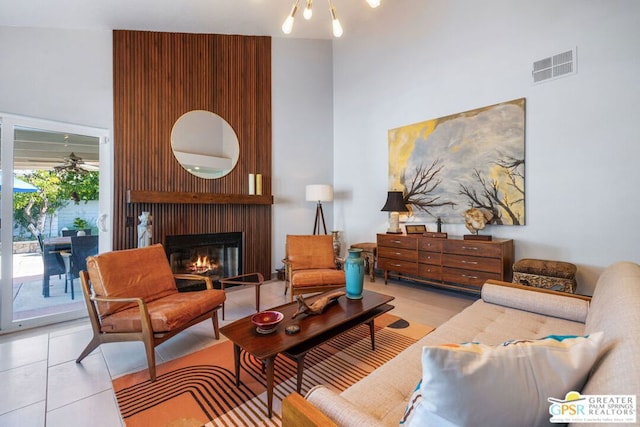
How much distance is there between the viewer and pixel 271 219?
476cm

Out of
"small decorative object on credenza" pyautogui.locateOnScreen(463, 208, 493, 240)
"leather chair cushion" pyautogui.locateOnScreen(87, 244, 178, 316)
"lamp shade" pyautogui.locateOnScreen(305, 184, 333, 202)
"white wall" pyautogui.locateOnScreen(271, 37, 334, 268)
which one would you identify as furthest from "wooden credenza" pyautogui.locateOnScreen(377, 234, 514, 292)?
"leather chair cushion" pyautogui.locateOnScreen(87, 244, 178, 316)

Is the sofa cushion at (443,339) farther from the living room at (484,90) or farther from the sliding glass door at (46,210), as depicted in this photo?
the sliding glass door at (46,210)

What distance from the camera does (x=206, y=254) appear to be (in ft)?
13.8

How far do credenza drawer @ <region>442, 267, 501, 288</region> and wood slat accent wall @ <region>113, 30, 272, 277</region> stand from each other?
2.76m

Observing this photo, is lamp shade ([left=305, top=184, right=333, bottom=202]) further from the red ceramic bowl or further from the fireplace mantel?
the red ceramic bowl

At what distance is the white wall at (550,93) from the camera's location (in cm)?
286

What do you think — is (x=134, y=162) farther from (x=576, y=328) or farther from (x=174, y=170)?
(x=576, y=328)

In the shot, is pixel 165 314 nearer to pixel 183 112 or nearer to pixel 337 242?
pixel 183 112

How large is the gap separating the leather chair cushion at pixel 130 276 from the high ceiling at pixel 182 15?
2.58 m

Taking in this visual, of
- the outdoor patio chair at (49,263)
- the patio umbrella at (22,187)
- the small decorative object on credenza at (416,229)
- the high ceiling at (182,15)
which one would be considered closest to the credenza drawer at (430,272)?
the small decorative object on credenza at (416,229)

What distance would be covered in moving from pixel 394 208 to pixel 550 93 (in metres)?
2.27

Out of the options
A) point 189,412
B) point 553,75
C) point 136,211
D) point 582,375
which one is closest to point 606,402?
point 582,375

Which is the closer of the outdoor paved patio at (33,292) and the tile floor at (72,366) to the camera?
the tile floor at (72,366)
